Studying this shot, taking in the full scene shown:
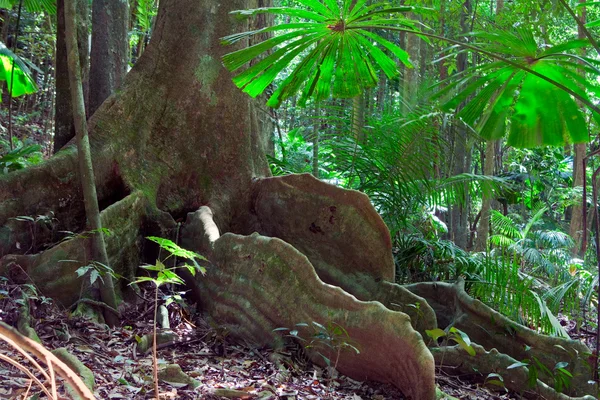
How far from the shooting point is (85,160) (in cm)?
362

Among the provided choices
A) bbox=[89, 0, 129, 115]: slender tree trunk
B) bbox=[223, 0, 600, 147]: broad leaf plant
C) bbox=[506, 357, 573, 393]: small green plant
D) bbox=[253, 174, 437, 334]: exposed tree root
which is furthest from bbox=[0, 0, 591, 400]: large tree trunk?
bbox=[223, 0, 600, 147]: broad leaf plant

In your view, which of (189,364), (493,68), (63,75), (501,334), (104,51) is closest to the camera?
(493,68)

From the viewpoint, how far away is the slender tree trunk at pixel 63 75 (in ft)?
15.6

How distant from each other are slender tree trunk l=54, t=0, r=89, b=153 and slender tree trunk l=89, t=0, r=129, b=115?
0.34m

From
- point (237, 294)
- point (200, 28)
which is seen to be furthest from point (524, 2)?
point (237, 294)

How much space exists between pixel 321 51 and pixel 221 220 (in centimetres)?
218

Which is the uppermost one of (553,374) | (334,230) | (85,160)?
(85,160)

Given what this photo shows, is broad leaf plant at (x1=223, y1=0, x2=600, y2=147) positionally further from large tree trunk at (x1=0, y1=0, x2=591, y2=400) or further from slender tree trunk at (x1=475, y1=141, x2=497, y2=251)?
slender tree trunk at (x1=475, y1=141, x2=497, y2=251)

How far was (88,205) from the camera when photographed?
3.63 metres

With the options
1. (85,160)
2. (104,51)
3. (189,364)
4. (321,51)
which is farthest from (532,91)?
(104,51)

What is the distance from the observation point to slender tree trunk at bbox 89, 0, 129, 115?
5.47 m

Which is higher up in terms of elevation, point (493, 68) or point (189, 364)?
point (493, 68)

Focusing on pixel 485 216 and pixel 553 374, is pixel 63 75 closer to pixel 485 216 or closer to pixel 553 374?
pixel 553 374

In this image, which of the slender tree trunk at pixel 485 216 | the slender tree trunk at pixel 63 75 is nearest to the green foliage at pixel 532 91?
the slender tree trunk at pixel 63 75
